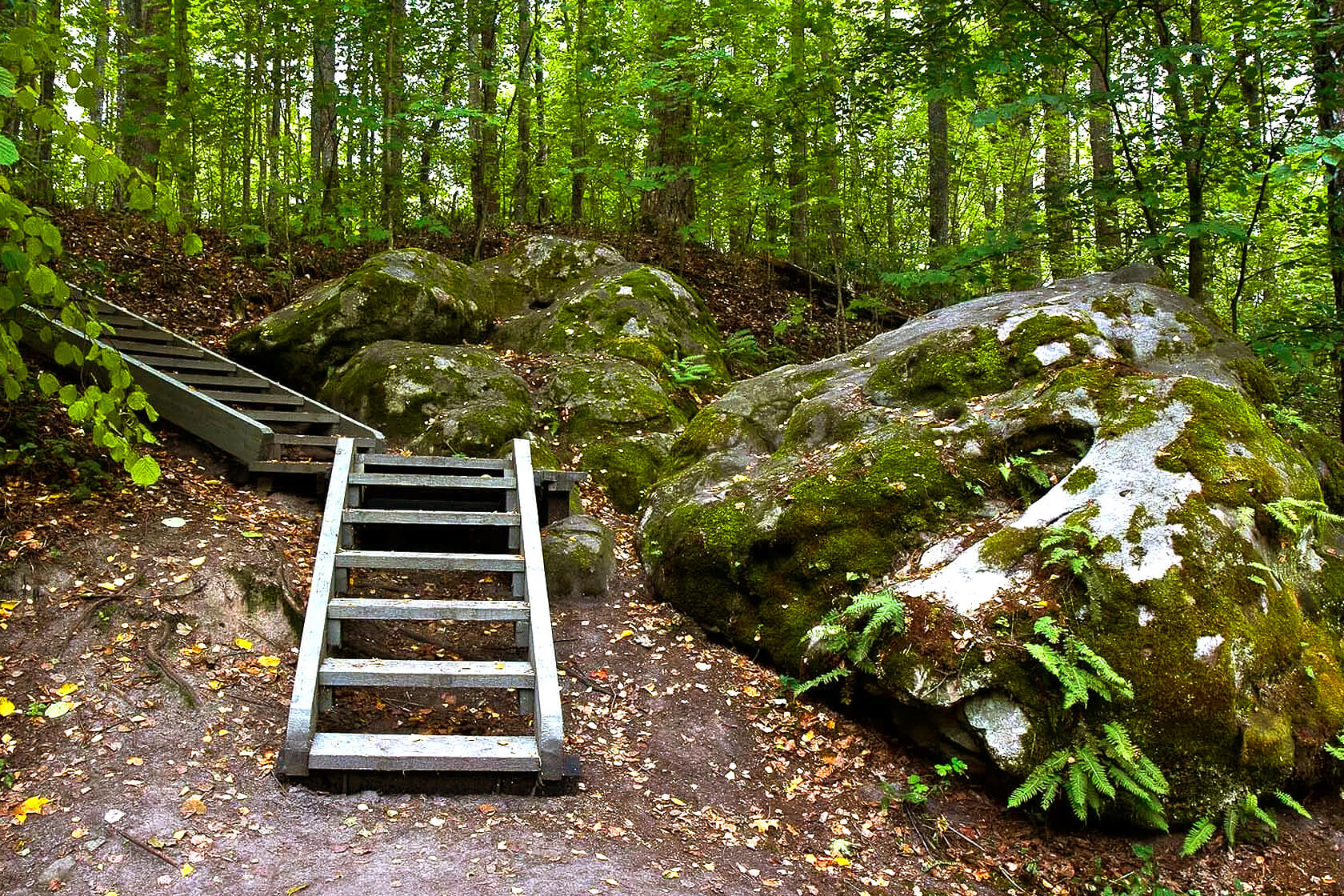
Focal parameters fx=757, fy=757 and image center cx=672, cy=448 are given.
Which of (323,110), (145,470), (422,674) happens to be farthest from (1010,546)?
(323,110)

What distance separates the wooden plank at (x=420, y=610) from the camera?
4422 mm

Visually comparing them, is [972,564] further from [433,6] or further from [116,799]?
[433,6]

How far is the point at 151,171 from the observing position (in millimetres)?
12492

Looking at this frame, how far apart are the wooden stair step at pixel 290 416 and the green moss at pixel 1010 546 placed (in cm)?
575

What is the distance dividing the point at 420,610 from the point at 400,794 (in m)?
1.13

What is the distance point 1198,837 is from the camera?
137 inches

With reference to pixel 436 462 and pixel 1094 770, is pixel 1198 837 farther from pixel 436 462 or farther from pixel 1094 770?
pixel 436 462

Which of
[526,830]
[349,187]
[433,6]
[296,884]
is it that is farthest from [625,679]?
[433,6]

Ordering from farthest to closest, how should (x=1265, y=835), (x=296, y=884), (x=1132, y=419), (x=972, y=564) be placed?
1. (x=1132, y=419)
2. (x=972, y=564)
3. (x=1265, y=835)
4. (x=296, y=884)

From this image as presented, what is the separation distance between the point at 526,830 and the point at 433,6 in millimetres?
12102

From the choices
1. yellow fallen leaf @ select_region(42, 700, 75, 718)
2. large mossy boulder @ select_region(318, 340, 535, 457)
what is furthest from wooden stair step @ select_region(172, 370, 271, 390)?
yellow fallen leaf @ select_region(42, 700, 75, 718)

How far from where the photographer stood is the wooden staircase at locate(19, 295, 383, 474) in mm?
6316

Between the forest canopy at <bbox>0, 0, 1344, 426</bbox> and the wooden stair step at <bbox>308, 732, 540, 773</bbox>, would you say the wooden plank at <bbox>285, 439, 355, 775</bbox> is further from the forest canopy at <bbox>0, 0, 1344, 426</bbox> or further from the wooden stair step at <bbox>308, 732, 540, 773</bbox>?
the forest canopy at <bbox>0, 0, 1344, 426</bbox>

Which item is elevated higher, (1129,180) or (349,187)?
(349,187)
